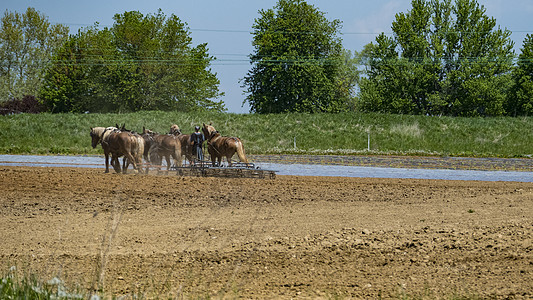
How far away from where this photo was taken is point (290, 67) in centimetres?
5975

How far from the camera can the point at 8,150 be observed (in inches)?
1471

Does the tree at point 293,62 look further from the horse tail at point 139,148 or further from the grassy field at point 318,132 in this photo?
the horse tail at point 139,148

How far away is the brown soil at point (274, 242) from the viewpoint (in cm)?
722

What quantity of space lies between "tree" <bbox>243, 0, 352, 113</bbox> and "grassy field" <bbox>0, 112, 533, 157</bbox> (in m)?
12.5

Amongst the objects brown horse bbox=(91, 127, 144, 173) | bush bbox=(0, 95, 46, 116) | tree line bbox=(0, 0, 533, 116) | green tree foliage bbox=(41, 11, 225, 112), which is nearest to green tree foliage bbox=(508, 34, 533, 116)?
tree line bbox=(0, 0, 533, 116)

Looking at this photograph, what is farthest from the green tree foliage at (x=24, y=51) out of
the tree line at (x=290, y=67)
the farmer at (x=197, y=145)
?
the farmer at (x=197, y=145)

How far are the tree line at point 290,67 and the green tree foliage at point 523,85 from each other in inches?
3.6

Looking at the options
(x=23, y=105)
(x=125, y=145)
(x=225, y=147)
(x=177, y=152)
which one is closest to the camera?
(x=125, y=145)

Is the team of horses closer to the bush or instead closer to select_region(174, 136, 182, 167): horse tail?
select_region(174, 136, 182, 167): horse tail

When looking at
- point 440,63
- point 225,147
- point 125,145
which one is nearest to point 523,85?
point 440,63

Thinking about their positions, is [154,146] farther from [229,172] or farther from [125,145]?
[229,172]

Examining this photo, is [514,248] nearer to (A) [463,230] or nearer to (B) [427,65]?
(A) [463,230]

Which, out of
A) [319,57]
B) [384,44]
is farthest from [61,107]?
[384,44]

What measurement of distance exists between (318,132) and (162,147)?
24260mm
